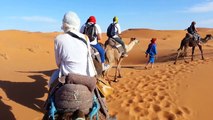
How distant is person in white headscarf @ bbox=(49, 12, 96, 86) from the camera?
5020mm

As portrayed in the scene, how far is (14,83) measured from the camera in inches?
414

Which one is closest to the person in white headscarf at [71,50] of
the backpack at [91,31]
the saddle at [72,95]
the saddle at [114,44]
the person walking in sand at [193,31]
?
the saddle at [72,95]

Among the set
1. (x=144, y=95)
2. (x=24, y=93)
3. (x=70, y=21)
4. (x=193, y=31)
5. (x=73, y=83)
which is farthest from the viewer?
(x=193, y=31)

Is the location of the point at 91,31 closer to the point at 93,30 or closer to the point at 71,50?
the point at 93,30

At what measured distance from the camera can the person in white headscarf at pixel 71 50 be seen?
5.02 metres

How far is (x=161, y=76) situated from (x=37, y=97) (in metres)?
4.98

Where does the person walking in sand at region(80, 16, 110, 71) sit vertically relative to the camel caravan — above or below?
above

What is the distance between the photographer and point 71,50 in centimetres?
502

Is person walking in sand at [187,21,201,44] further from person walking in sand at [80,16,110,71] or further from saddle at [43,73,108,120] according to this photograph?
saddle at [43,73,108,120]

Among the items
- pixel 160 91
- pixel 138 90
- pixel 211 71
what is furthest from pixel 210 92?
pixel 211 71

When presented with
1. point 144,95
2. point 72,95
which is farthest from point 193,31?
point 72,95

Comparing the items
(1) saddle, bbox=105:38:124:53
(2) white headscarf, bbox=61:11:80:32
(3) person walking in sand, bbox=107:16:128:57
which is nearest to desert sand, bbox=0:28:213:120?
(1) saddle, bbox=105:38:124:53

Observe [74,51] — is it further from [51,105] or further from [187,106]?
[187,106]

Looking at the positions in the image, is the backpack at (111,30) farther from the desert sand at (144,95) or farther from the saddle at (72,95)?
the saddle at (72,95)
